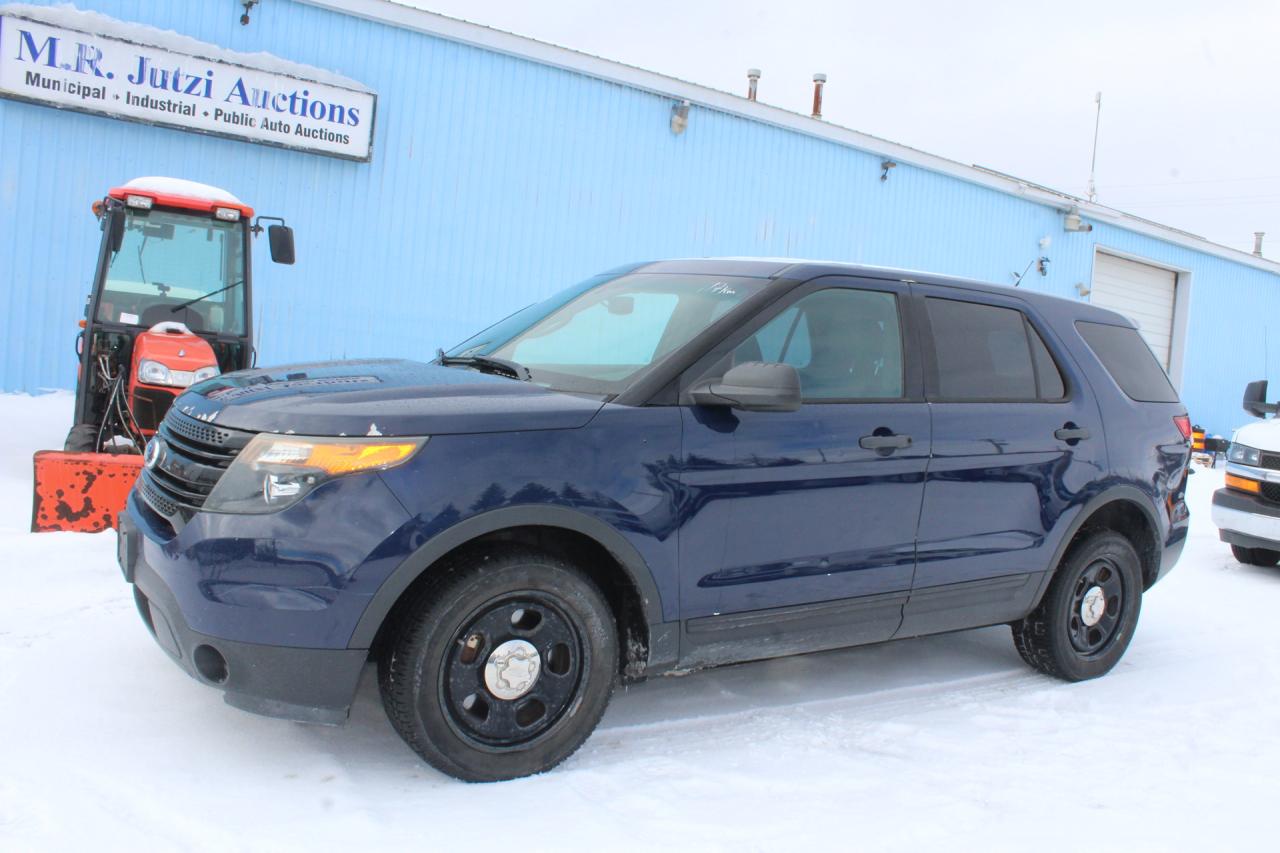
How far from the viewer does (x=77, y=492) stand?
235 inches

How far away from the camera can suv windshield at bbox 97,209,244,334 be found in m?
8.06

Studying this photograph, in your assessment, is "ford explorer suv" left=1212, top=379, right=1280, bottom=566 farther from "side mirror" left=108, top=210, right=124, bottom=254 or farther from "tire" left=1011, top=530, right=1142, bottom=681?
"side mirror" left=108, top=210, right=124, bottom=254

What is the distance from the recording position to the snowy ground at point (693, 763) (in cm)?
301

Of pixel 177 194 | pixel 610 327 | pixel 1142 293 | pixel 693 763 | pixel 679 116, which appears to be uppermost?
pixel 679 116

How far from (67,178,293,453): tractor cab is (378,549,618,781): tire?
496cm

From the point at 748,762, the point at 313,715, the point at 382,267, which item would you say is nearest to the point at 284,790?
the point at 313,715

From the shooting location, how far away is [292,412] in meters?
3.12

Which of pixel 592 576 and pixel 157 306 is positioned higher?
pixel 157 306

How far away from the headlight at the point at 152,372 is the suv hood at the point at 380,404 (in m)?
4.04

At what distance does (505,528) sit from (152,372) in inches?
200

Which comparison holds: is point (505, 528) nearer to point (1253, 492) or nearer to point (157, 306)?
point (157, 306)

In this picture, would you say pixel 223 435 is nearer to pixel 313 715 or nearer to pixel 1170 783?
pixel 313 715

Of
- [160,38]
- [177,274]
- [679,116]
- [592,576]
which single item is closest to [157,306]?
[177,274]

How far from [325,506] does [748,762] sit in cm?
174
